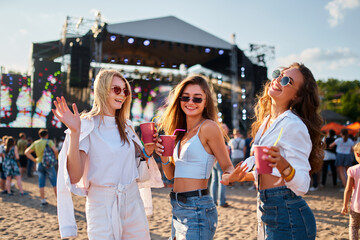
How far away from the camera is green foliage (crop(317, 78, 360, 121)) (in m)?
45.3

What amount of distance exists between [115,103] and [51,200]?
6062 mm

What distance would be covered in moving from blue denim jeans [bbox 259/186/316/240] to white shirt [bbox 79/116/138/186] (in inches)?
37.0

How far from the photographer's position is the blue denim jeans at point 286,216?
1.46 m

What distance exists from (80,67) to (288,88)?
12.7 m

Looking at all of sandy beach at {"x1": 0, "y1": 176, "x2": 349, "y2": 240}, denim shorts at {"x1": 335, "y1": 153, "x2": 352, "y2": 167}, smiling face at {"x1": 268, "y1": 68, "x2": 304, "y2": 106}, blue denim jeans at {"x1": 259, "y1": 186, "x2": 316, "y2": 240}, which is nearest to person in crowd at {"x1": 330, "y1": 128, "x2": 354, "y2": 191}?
denim shorts at {"x1": 335, "y1": 153, "x2": 352, "y2": 167}

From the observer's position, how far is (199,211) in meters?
1.86

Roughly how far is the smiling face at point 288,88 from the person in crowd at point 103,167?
923mm

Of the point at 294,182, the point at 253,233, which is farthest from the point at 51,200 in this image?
the point at 294,182

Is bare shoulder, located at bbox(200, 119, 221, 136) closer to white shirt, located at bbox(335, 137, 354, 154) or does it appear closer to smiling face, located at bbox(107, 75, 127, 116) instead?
smiling face, located at bbox(107, 75, 127, 116)

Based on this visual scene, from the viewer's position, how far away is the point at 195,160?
6.44 ft

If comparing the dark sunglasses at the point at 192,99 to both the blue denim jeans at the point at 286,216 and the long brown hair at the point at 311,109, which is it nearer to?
the long brown hair at the point at 311,109

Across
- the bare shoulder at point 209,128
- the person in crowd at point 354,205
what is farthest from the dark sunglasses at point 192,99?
the person in crowd at point 354,205

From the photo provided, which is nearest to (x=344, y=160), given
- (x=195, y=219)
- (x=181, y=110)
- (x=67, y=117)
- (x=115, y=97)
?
(x=181, y=110)

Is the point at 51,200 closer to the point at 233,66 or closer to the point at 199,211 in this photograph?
the point at 199,211
